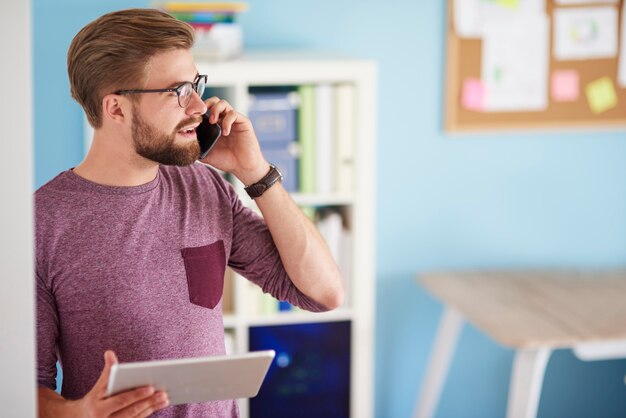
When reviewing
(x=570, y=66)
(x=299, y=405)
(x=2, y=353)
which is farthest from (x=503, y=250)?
(x=2, y=353)

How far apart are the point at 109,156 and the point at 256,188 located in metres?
0.26

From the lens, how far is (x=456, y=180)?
3.24 meters

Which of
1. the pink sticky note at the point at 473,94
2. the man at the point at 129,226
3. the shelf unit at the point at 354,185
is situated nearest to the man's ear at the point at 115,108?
the man at the point at 129,226

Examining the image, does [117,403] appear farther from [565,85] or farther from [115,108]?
[565,85]

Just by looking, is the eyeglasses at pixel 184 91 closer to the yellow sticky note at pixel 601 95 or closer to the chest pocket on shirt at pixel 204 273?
the chest pocket on shirt at pixel 204 273

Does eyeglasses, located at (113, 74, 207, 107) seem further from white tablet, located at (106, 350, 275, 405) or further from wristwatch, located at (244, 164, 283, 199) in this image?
white tablet, located at (106, 350, 275, 405)

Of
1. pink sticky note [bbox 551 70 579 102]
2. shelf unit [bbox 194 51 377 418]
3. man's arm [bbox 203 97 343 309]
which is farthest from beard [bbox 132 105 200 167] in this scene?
pink sticky note [bbox 551 70 579 102]

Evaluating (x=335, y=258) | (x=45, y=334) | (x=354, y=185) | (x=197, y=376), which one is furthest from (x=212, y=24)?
(x=197, y=376)

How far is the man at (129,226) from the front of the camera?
1430mm

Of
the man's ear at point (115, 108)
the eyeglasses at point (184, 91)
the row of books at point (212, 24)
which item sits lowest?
the man's ear at point (115, 108)

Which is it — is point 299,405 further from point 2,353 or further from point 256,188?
point 2,353

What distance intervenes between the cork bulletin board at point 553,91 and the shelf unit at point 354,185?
53 cm

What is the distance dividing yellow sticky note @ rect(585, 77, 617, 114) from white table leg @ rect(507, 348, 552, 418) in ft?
3.66

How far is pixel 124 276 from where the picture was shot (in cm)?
145
